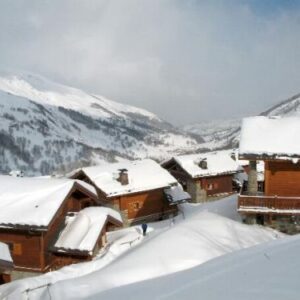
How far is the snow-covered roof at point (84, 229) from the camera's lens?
26.7 m

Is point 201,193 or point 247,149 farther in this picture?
point 201,193

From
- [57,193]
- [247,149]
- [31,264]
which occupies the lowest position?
[31,264]

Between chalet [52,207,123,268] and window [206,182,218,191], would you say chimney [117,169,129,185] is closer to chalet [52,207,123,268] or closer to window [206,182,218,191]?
chalet [52,207,123,268]

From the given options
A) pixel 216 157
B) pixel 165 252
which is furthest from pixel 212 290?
pixel 216 157

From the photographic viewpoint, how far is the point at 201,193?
51.1 meters

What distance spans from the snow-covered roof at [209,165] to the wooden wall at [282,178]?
24.3 meters

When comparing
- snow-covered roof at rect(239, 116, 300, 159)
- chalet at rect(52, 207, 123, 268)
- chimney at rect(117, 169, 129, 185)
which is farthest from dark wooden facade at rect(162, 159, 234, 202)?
snow-covered roof at rect(239, 116, 300, 159)

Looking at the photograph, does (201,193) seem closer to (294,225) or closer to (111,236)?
(111,236)

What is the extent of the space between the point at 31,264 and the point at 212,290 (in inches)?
723

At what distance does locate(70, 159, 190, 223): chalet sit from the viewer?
4085cm

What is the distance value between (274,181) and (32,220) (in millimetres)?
12921

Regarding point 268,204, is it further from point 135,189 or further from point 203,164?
point 203,164

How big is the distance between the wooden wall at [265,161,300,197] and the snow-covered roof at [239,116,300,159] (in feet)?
2.74

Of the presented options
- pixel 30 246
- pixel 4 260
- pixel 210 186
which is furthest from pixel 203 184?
pixel 4 260
